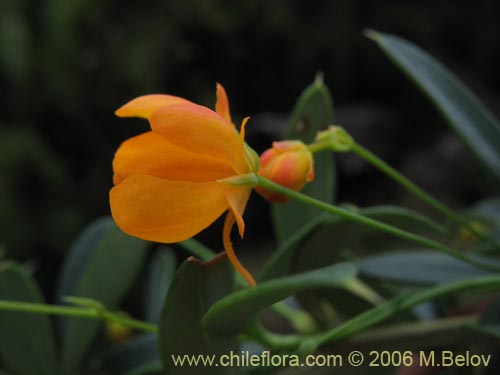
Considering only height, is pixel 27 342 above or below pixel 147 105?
below

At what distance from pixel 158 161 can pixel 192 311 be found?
69mm

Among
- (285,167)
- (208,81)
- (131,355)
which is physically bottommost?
(131,355)

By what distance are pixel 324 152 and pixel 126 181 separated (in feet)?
0.70

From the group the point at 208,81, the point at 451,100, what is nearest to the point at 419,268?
the point at 451,100

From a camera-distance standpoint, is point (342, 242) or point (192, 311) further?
point (342, 242)

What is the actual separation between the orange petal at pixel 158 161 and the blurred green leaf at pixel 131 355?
0.60 feet

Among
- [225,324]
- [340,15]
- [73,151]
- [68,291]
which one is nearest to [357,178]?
[340,15]

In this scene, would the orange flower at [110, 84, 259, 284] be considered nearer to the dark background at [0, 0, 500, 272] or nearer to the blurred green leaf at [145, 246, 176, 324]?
the blurred green leaf at [145, 246, 176, 324]

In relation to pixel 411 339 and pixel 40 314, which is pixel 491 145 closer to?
pixel 411 339

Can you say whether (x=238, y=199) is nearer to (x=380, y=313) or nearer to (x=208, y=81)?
(x=380, y=313)

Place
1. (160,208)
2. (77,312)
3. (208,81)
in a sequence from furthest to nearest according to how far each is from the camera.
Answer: (208,81) → (77,312) → (160,208)

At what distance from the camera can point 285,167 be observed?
31 cm

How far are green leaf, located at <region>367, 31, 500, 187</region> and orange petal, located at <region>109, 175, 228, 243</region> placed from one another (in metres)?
0.19

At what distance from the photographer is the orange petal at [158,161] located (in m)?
0.28
